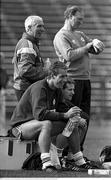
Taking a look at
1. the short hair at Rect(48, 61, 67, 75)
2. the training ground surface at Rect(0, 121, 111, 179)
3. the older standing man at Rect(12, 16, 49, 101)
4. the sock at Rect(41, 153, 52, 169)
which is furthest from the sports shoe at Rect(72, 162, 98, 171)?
the older standing man at Rect(12, 16, 49, 101)

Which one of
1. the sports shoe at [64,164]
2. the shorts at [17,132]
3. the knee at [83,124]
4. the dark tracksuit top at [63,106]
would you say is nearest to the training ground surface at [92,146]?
the sports shoe at [64,164]

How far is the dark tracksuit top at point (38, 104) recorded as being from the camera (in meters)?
8.00

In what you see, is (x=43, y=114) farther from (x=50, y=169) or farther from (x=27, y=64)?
(x=27, y=64)

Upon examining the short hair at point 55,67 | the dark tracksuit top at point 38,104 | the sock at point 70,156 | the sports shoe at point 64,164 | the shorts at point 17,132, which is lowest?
the sports shoe at point 64,164

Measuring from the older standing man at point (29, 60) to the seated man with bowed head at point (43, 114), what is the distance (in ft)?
1.30

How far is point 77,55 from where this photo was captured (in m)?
8.86

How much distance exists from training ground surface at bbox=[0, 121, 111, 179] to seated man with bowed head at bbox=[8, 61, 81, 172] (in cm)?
28

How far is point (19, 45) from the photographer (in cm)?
874

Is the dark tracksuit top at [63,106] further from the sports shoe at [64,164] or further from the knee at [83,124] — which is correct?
the sports shoe at [64,164]

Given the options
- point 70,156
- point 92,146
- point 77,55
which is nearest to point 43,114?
point 70,156

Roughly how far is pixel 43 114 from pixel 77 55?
1135mm

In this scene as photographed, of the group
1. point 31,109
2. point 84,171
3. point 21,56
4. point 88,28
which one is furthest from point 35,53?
point 88,28

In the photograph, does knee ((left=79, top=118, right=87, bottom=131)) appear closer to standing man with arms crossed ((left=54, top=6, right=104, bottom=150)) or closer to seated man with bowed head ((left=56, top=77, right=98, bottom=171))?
seated man with bowed head ((left=56, top=77, right=98, bottom=171))

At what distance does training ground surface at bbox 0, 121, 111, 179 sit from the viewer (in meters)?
7.57
